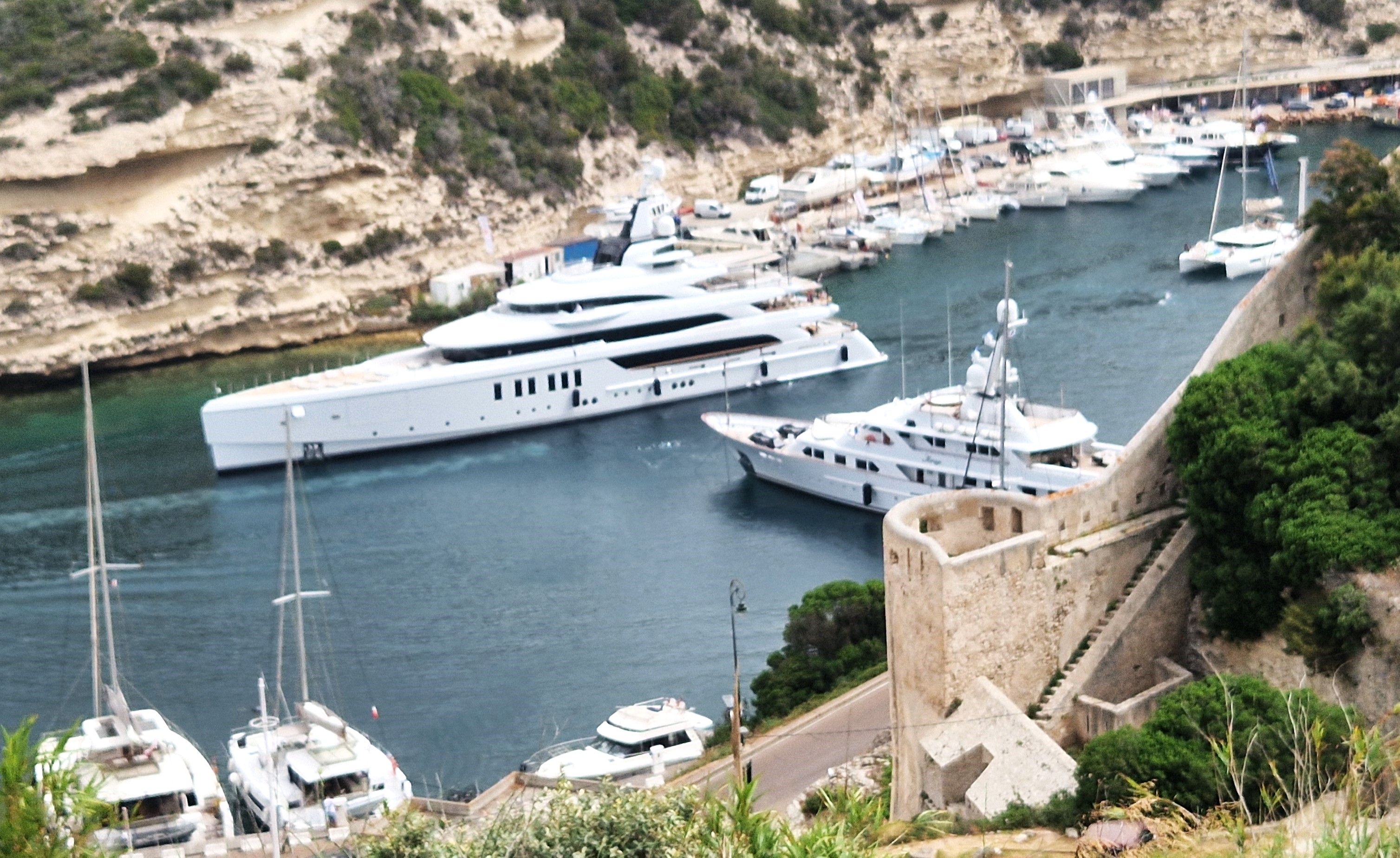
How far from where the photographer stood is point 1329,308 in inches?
1100

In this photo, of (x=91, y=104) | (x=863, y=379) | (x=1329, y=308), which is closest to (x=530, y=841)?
(x=1329, y=308)

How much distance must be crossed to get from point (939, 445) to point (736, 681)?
16744 millimetres

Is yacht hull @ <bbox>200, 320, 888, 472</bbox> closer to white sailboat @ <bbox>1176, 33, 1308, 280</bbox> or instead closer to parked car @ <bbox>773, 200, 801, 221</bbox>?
white sailboat @ <bbox>1176, 33, 1308, 280</bbox>

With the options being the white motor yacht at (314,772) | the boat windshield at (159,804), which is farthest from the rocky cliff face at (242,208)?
the boat windshield at (159,804)

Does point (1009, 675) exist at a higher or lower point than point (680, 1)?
lower

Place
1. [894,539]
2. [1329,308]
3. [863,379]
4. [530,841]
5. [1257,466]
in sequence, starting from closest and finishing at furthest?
[530,841], [894,539], [1257,466], [1329,308], [863,379]

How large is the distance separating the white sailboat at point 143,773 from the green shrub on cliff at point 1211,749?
1127 centimetres

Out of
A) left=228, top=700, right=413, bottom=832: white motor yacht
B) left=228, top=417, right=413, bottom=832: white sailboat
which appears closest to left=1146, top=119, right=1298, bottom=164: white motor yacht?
left=228, top=417, right=413, bottom=832: white sailboat

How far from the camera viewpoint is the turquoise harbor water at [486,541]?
32.5m

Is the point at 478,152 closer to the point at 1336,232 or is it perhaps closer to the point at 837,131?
the point at 837,131

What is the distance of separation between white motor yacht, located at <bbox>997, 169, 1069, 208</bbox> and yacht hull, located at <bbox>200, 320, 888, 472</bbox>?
21.6 m

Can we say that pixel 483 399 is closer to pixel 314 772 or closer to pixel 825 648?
pixel 825 648

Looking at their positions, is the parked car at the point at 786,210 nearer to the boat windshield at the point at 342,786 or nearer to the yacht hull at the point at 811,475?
the yacht hull at the point at 811,475

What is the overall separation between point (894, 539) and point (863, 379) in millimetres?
28190
